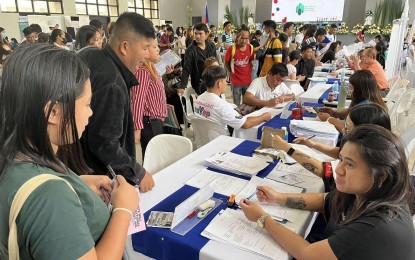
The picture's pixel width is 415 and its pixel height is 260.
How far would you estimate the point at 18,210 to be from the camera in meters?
0.60

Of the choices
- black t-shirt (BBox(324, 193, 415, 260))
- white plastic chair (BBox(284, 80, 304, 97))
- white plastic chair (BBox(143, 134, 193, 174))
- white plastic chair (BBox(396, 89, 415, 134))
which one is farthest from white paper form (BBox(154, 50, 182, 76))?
black t-shirt (BBox(324, 193, 415, 260))

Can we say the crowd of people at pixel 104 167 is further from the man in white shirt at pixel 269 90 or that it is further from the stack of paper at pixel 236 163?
the man in white shirt at pixel 269 90

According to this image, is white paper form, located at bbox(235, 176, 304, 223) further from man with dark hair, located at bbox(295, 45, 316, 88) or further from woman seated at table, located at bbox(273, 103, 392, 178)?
man with dark hair, located at bbox(295, 45, 316, 88)

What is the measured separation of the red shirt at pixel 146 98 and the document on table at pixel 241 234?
4.37ft

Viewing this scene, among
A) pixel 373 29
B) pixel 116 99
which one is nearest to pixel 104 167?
pixel 116 99

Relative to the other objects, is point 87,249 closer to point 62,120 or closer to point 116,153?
point 62,120

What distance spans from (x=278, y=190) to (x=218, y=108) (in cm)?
118

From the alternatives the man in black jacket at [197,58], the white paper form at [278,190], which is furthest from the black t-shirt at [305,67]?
the white paper form at [278,190]

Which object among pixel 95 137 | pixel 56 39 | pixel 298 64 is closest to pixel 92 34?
pixel 56 39

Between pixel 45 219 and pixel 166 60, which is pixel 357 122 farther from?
pixel 166 60

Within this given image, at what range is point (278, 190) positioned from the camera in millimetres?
1530

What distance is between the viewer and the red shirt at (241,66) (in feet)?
15.2

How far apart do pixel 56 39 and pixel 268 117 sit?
3.63 metres

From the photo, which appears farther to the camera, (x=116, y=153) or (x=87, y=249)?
(x=116, y=153)
